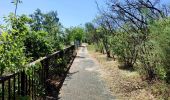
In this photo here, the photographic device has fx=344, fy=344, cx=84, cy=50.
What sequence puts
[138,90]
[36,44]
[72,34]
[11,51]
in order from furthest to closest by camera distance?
[72,34], [138,90], [36,44], [11,51]

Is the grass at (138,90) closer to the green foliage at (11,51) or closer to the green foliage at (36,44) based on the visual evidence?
the green foliage at (36,44)

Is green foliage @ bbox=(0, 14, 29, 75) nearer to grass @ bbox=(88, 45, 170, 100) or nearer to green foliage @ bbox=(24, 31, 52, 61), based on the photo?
green foliage @ bbox=(24, 31, 52, 61)

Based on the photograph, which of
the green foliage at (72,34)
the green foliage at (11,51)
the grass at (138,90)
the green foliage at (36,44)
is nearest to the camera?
the green foliage at (11,51)

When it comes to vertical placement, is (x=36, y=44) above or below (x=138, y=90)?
above

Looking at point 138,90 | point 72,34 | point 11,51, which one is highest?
point 72,34

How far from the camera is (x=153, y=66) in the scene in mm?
13906

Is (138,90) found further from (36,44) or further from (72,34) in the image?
(72,34)

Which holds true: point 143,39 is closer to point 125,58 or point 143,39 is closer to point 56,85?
point 56,85

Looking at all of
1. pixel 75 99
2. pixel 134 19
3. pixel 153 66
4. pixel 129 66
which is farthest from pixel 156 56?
pixel 129 66

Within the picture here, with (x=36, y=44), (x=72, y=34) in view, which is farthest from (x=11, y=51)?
(x=72, y=34)

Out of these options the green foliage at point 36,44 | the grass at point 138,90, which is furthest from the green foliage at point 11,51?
the grass at point 138,90

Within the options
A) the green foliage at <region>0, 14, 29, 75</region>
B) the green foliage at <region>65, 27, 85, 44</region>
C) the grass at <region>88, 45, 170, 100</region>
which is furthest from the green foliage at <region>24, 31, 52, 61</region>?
the green foliage at <region>65, 27, 85, 44</region>

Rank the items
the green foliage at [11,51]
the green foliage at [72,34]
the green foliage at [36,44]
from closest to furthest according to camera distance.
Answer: the green foliage at [11,51] → the green foliage at [36,44] → the green foliage at [72,34]

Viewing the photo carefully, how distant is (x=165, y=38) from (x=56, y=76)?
6939mm
